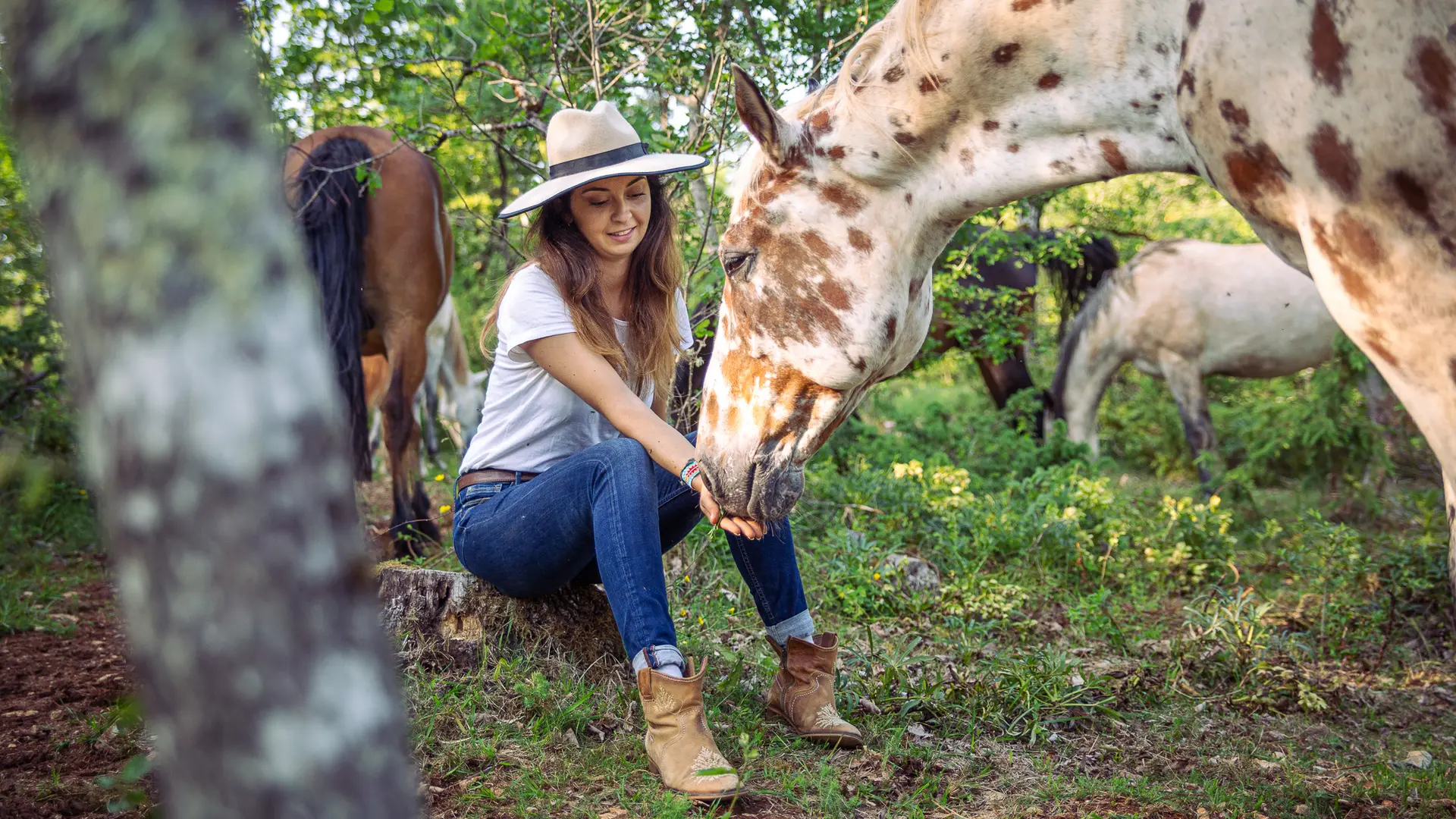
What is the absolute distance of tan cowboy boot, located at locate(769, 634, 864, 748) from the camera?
240cm

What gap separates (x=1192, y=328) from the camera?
6.51 m

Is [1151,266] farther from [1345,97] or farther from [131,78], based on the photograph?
[131,78]

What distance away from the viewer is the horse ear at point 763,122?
2.02 metres

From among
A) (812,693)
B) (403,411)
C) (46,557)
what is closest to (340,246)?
(403,411)

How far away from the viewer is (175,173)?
2.43ft

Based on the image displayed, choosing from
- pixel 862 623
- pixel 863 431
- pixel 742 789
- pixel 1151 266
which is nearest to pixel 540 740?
pixel 742 789

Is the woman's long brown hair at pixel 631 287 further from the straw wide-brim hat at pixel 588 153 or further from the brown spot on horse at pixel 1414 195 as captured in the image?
the brown spot on horse at pixel 1414 195

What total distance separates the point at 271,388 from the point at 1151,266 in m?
6.91

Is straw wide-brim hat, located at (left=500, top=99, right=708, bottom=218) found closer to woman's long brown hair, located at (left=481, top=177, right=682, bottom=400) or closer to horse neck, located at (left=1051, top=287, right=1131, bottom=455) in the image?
woman's long brown hair, located at (left=481, top=177, right=682, bottom=400)

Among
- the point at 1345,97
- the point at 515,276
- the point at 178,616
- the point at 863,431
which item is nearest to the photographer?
the point at 178,616

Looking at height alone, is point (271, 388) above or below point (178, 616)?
above

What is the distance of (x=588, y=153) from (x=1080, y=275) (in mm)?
5595

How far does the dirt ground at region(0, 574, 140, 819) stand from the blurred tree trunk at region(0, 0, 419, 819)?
1087 millimetres

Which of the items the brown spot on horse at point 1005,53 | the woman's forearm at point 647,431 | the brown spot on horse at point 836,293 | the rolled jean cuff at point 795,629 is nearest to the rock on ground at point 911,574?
the rolled jean cuff at point 795,629
